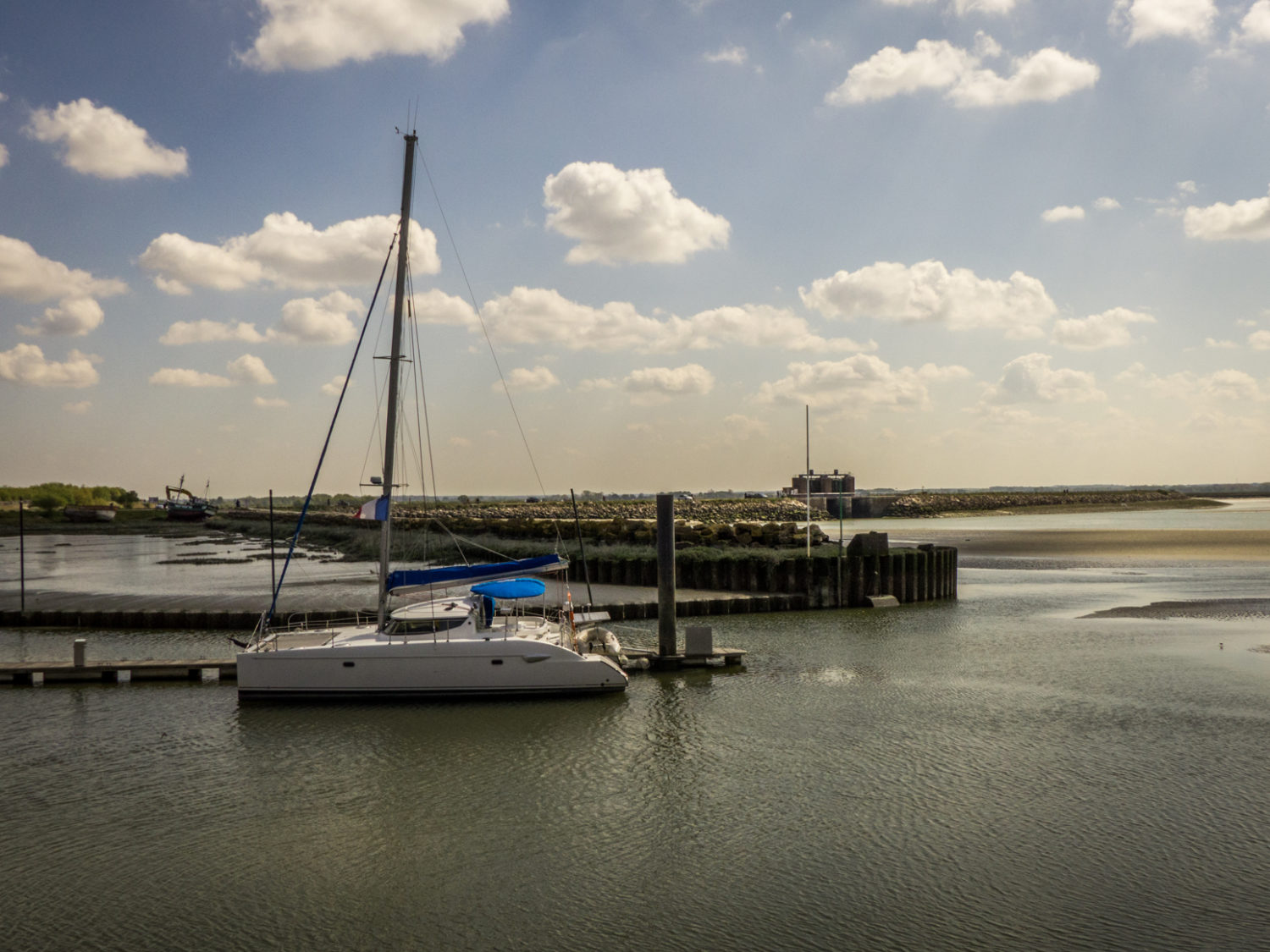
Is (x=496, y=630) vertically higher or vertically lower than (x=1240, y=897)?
higher

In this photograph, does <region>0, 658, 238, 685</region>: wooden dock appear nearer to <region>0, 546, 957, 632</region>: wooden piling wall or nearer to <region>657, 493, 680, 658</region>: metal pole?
<region>0, 546, 957, 632</region>: wooden piling wall

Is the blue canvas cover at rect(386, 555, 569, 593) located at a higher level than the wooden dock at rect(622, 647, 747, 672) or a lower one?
higher

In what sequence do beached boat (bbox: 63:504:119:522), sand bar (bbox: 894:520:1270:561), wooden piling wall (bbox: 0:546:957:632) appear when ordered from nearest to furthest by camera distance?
1. wooden piling wall (bbox: 0:546:957:632)
2. sand bar (bbox: 894:520:1270:561)
3. beached boat (bbox: 63:504:119:522)

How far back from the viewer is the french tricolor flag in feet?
72.0

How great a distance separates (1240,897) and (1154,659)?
16525 mm

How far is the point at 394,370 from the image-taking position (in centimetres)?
2259

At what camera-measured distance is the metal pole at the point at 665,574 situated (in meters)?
25.2

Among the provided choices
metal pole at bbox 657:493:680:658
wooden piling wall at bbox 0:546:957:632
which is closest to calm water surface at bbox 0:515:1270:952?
metal pole at bbox 657:493:680:658

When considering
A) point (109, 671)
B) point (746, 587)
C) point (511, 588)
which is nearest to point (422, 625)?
point (511, 588)

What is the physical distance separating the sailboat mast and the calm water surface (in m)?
3.16

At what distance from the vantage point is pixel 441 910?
11281 mm

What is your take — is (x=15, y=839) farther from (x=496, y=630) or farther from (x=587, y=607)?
(x=587, y=607)

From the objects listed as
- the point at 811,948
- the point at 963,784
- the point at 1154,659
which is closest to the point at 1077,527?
the point at 1154,659

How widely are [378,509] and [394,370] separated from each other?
10.9ft
